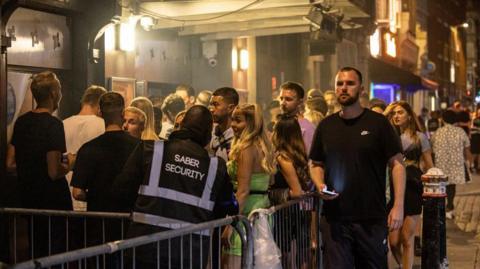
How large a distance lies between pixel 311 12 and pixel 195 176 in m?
8.27

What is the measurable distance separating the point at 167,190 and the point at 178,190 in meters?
0.07

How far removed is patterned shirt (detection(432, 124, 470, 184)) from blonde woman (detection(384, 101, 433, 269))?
525 cm

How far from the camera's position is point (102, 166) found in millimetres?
6355

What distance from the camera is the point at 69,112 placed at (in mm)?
9953

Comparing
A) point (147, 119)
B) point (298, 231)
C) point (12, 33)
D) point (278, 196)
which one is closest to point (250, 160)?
point (278, 196)

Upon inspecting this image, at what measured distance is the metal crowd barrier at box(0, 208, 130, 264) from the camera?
246 inches

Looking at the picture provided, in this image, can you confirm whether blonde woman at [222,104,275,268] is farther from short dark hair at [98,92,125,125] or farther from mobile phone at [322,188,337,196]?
short dark hair at [98,92,125,125]

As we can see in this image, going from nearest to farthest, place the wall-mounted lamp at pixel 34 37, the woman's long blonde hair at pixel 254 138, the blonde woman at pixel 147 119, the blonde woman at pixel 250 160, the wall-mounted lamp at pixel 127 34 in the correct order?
the blonde woman at pixel 250 160, the woman's long blonde hair at pixel 254 138, the blonde woman at pixel 147 119, the wall-mounted lamp at pixel 34 37, the wall-mounted lamp at pixel 127 34

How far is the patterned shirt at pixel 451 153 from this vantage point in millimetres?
14375

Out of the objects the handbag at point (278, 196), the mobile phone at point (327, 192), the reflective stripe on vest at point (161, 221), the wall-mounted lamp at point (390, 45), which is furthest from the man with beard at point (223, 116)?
the wall-mounted lamp at point (390, 45)

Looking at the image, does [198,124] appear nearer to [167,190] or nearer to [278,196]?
[167,190]

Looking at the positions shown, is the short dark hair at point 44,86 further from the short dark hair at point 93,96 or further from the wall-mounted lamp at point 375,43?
the wall-mounted lamp at point 375,43

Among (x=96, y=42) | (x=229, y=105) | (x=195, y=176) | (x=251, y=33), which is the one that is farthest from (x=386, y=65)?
(x=195, y=176)

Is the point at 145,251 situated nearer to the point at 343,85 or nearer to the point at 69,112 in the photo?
the point at 343,85
